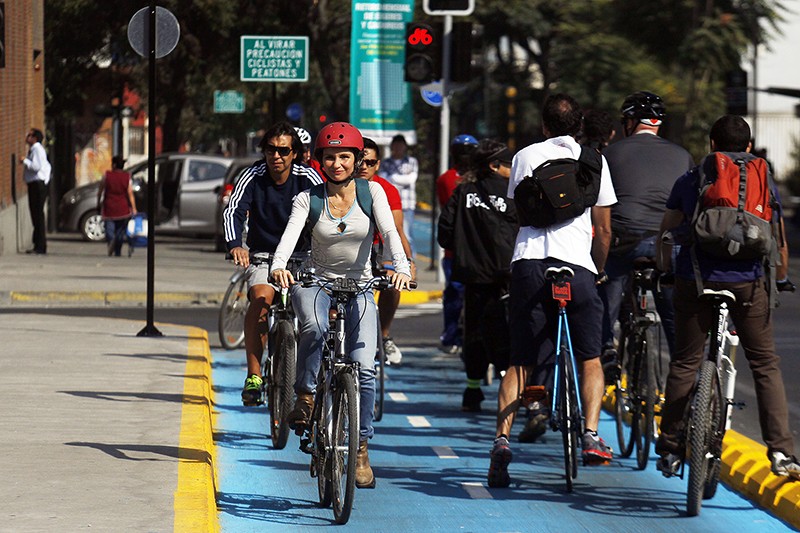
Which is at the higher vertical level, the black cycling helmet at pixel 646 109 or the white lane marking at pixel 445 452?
the black cycling helmet at pixel 646 109

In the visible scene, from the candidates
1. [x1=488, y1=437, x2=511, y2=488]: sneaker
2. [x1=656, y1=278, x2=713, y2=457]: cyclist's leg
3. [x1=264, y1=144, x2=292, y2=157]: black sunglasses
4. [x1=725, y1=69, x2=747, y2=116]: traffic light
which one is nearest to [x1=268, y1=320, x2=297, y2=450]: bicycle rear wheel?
[x1=264, y1=144, x2=292, y2=157]: black sunglasses

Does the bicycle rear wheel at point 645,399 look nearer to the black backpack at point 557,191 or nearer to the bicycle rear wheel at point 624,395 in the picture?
the bicycle rear wheel at point 624,395

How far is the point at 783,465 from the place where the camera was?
7.76 metres

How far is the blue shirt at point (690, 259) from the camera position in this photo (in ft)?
25.3

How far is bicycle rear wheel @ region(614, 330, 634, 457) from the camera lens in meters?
9.36

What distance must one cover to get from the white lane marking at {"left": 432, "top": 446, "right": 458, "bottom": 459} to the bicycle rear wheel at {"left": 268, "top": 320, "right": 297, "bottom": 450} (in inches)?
33.9

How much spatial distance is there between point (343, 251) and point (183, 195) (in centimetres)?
2356

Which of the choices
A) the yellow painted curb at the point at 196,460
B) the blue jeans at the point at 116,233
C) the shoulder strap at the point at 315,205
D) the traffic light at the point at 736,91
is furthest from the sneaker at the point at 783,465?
the traffic light at the point at 736,91

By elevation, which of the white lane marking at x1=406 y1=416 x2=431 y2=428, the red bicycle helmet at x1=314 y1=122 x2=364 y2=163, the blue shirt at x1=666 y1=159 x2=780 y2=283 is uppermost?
the red bicycle helmet at x1=314 y1=122 x2=364 y2=163

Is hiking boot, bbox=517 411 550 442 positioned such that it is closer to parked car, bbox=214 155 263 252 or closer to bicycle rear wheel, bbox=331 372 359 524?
bicycle rear wheel, bbox=331 372 359 524

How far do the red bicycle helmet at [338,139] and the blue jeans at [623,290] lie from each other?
2.32 metres

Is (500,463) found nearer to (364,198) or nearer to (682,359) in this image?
(682,359)

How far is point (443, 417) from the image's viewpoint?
10969 mm

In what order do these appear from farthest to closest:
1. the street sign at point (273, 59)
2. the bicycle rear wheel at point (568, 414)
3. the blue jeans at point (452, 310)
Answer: the street sign at point (273, 59)
the blue jeans at point (452, 310)
the bicycle rear wheel at point (568, 414)
